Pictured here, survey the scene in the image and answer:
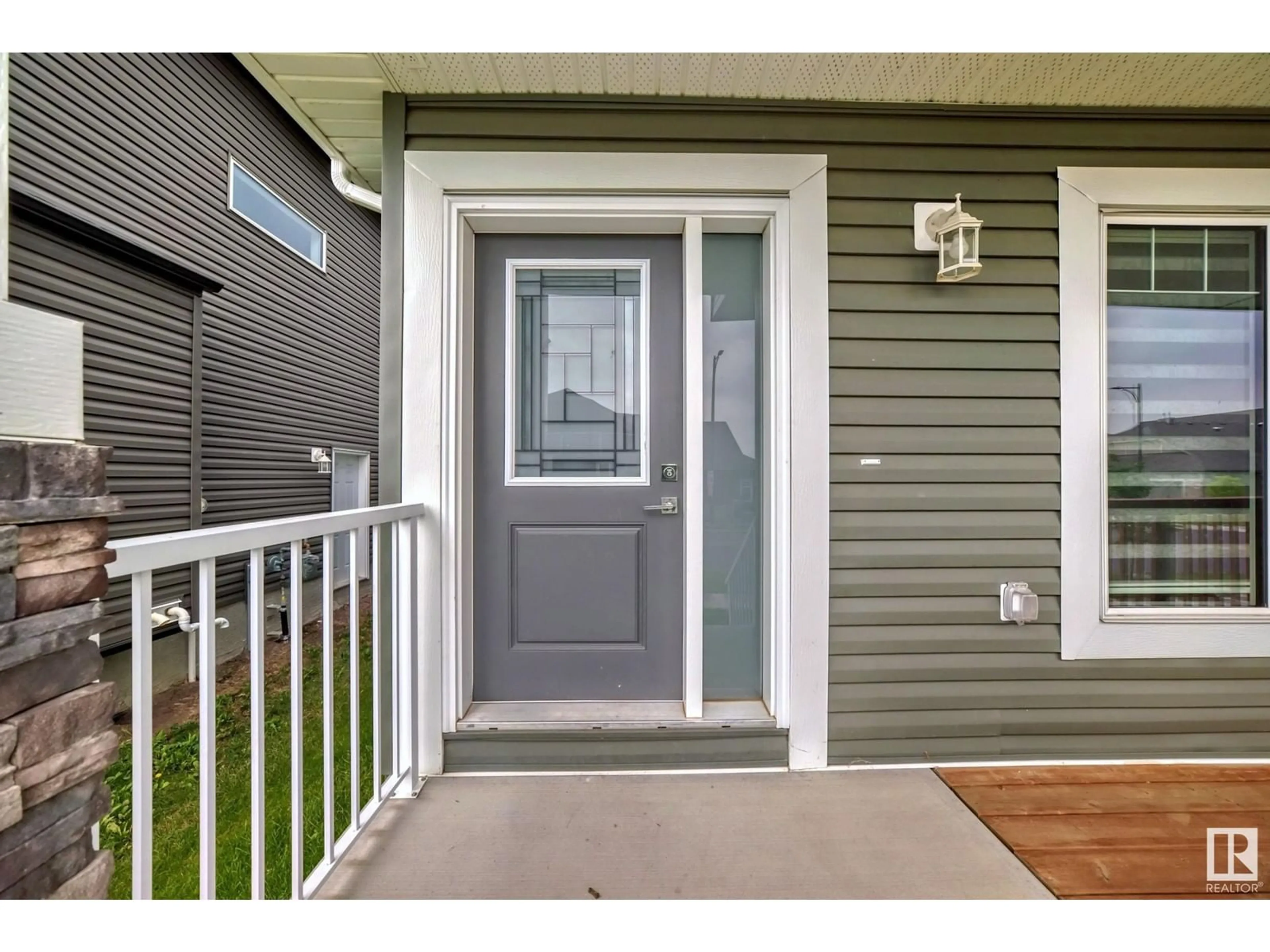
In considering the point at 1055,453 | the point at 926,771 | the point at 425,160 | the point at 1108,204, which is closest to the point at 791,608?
the point at 926,771

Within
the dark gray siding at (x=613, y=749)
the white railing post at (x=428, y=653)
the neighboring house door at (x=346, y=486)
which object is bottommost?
the dark gray siding at (x=613, y=749)

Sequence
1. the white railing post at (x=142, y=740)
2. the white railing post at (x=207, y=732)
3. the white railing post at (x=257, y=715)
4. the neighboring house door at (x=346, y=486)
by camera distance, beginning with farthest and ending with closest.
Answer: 1. the neighboring house door at (x=346, y=486)
2. the white railing post at (x=257, y=715)
3. the white railing post at (x=207, y=732)
4. the white railing post at (x=142, y=740)

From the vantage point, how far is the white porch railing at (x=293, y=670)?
87cm

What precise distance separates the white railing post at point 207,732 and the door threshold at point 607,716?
0.93 metres

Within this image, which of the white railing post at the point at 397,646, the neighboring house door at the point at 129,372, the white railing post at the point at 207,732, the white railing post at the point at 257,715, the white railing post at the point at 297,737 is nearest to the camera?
the white railing post at the point at 207,732

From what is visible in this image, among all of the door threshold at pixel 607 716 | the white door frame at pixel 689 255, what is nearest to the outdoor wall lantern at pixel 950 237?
the white door frame at pixel 689 255

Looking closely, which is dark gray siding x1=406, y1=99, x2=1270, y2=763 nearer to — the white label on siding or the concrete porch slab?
the concrete porch slab

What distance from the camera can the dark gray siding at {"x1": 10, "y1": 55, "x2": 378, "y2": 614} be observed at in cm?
335

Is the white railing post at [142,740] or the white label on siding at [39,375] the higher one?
the white label on siding at [39,375]

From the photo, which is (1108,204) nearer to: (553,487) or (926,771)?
(926,771)

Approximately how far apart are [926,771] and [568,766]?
1292 millimetres

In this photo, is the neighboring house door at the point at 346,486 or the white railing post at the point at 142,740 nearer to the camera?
the white railing post at the point at 142,740

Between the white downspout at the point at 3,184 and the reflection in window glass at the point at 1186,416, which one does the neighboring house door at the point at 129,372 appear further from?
the reflection in window glass at the point at 1186,416

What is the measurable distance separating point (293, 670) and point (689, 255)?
1.78m
